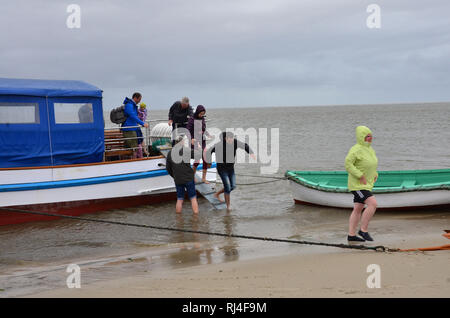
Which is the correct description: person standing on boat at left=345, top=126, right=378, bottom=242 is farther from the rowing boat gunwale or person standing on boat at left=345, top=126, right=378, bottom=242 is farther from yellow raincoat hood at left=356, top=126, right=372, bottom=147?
the rowing boat gunwale

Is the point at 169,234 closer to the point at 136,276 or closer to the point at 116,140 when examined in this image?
the point at 136,276

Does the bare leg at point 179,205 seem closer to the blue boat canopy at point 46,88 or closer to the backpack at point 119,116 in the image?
the backpack at point 119,116

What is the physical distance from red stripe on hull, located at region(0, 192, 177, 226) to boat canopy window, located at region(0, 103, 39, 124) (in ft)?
6.72

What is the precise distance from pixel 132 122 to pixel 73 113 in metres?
1.64

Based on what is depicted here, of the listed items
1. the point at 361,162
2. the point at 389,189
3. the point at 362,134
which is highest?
the point at 362,134

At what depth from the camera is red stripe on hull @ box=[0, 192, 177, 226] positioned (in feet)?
36.1

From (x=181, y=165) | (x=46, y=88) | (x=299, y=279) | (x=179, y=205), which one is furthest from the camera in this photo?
(x=179, y=205)

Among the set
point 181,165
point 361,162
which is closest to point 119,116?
point 181,165

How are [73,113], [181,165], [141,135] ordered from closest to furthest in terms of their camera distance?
[181,165]
[73,113]
[141,135]

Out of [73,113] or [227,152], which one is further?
[73,113]

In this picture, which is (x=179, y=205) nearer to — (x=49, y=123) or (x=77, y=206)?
(x=77, y=206)

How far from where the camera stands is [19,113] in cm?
1097

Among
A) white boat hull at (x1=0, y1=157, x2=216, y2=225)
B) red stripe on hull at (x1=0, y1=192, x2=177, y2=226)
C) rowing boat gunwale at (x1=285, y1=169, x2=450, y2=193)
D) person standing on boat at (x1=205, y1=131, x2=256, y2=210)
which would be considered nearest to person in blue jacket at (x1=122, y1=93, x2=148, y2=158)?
white boat hull at (x1=0, y1=157, x2=216, y2=225)
